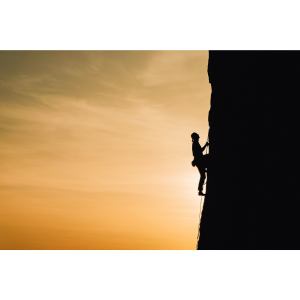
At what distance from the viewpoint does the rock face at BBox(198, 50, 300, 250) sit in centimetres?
1073

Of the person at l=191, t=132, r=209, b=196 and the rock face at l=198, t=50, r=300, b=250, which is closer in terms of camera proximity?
the rock face at l=198, t=50, r=300, b=250

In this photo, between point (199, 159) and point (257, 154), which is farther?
point (199, 159)

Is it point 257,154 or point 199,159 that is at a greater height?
point 199,159

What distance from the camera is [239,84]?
42.8ft

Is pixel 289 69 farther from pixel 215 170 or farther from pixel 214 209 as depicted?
pixel 214 209

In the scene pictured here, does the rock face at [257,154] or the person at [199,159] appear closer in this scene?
the rock face at [257,154]

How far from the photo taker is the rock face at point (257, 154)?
35.2 feet

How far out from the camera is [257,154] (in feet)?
38.4
